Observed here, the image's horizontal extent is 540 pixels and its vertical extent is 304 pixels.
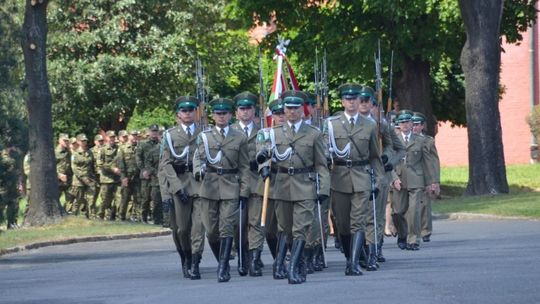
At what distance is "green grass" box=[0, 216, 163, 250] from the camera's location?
89.3 ft

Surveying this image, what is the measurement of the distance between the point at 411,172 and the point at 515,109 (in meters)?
41.4

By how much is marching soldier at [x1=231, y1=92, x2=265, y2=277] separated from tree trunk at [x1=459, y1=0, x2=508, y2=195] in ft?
63.7

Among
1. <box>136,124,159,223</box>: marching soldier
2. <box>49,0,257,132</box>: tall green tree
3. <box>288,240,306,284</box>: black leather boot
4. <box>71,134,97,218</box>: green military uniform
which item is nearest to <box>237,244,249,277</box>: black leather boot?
<box>288,240,306,284</box>: black leather boot

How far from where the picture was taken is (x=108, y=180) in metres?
36.2

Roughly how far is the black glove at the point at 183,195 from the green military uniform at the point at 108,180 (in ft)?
57.2

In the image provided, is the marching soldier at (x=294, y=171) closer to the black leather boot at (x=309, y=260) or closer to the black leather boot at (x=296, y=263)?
the black leather boot at (x=296, y=263)

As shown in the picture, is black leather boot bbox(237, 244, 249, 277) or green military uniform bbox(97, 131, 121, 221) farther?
green military uniform bbox(97, 131, 121, 221)

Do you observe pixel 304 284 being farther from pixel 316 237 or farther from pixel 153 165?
pixel 153 165

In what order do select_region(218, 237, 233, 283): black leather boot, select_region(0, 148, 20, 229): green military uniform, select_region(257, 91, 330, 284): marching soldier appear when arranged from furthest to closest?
select_region(0, 148, 20, 229): green military uniform
select_region(218, 237, 233, 283): black leather boot
select_region(257, 91, 330, 284): marching soldier

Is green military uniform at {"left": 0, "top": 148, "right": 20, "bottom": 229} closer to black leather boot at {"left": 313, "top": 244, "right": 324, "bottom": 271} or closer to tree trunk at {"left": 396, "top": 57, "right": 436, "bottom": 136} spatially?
black leather boot at {"left": 313, "top": 244, "right": 324, "bottom": 271}

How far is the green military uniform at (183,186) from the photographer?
18.6 meters

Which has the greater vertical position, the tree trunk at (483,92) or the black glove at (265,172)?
the tree trunk at (483,92)

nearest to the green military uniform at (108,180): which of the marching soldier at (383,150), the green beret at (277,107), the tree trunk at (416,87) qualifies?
the tree trunk at (416,87)

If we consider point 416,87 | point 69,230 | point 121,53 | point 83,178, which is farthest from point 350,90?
point 121,53
